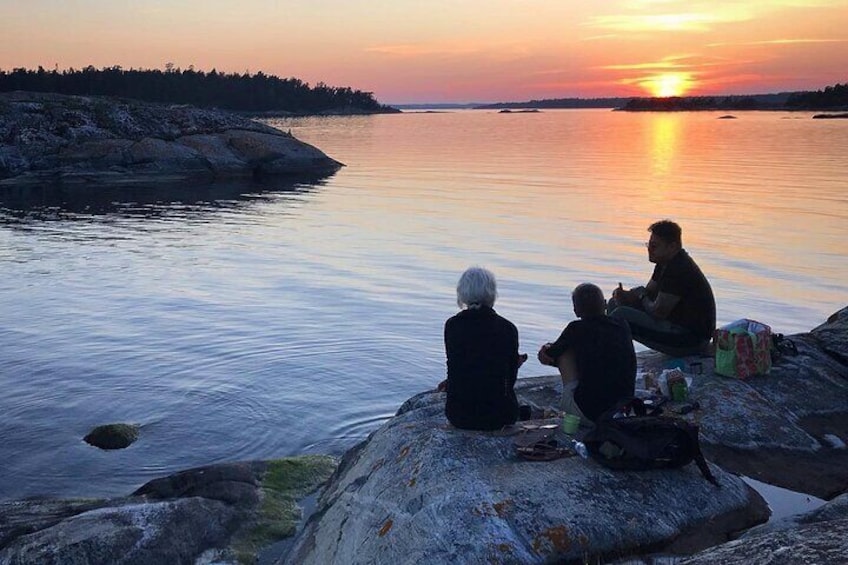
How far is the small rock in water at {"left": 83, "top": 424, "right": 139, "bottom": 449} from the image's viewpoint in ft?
36.7

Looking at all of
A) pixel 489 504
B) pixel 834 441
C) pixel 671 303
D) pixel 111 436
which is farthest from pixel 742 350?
pixel 111 436

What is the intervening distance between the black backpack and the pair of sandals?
0.28 metres

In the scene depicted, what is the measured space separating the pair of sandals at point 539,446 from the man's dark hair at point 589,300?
1.19m

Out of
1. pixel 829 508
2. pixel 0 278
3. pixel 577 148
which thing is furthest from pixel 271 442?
pixel 577 148

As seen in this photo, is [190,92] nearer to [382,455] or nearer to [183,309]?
[183,309]

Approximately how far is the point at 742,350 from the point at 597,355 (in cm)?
325

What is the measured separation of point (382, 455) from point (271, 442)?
4.38m

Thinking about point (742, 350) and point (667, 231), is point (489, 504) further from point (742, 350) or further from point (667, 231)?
point (667, 231)

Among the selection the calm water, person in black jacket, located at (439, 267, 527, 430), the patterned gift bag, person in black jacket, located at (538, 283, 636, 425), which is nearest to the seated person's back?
person in black jacket, located at (538, 283, 636, 425)

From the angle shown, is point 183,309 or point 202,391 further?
point 183,309

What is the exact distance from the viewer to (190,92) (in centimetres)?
16100

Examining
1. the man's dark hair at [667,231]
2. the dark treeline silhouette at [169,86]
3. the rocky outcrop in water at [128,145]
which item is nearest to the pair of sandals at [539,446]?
the man's dark hair at [667,231]

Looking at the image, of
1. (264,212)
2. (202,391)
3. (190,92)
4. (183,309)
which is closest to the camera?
(202,391)

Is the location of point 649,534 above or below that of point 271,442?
above
